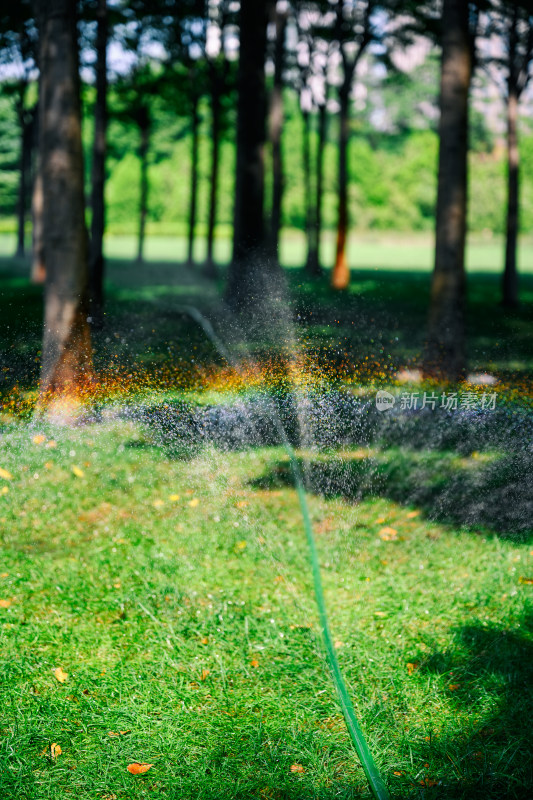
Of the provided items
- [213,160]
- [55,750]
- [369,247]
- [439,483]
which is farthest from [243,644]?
[369,247]

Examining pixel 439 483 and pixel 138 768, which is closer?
pixel 138 768

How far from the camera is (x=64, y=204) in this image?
722cm

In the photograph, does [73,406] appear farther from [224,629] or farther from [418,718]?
[418,718]

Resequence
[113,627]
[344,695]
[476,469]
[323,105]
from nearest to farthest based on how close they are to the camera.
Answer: [344,695]
[113,627]
[476,469]
[323,105]

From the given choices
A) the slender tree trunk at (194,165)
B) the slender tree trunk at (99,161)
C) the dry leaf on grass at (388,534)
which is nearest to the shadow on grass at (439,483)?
the dry leaf on grass at (388,534)

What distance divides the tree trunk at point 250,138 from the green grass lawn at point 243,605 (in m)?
6.21

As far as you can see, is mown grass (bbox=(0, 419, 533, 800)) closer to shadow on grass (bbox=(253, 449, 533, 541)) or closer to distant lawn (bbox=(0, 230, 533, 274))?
shadow on grass (bbox=(253, 449, 533, 541))

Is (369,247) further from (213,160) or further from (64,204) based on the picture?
(64,204)

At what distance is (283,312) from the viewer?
24.0ft

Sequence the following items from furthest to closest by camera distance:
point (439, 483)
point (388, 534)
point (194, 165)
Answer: point (194, 165) → point (439, 483) → point (388, 534)

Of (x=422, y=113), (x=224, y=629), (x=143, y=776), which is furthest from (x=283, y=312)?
(x=422, y=113)

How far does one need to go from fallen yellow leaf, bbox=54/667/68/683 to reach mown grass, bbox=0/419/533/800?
3 cm

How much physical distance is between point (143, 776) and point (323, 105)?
1075 inches

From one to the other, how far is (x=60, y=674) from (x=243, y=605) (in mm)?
1071
